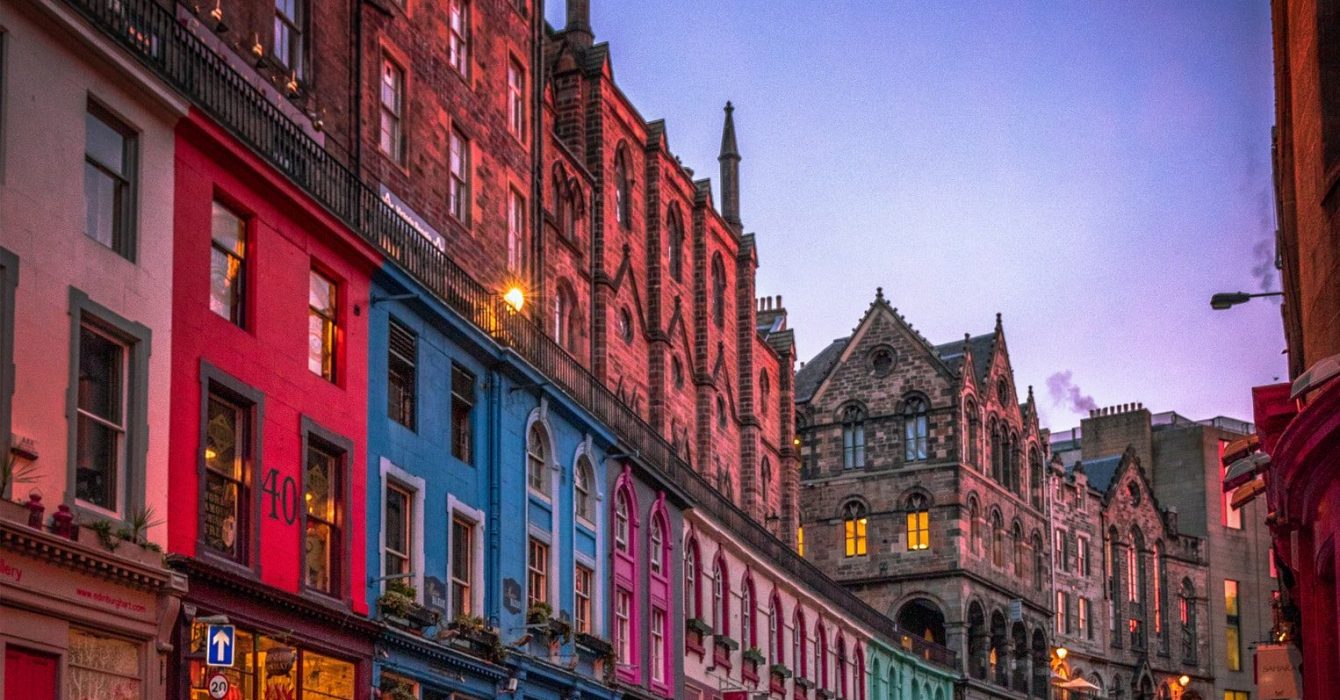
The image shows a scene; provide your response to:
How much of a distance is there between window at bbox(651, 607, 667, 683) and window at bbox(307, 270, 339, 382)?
650 inches

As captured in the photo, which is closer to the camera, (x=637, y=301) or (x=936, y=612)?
(x=637, y=301)

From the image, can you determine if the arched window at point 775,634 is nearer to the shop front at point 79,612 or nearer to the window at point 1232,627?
the shop front at point 79,612

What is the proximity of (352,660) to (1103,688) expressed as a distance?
72.1m

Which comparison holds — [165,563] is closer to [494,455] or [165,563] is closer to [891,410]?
[494,455]

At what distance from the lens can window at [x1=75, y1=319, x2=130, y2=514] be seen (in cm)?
2389

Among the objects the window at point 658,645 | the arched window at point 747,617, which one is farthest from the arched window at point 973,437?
the window at point 658,645

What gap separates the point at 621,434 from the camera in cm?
4434

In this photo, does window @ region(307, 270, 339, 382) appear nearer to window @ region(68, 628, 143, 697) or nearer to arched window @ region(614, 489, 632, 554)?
window @ region(68, 628, 143, 697)

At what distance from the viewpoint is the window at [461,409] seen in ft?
117

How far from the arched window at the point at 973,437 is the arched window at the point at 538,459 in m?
48.2

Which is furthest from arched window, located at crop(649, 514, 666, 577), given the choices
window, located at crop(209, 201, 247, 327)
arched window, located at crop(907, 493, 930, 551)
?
arched window, located at crop(907, 493, 930, 551)

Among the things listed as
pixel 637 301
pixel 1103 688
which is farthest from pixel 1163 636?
pixel 637 301

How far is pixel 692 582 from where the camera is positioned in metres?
49.7

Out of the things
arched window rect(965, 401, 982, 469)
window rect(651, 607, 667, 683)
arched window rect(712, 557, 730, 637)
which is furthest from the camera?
arched window rect(965, 401, 982, 469)
